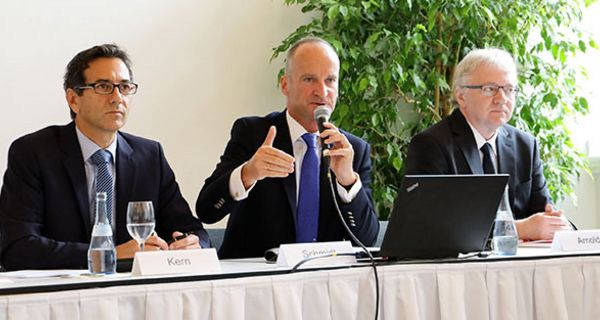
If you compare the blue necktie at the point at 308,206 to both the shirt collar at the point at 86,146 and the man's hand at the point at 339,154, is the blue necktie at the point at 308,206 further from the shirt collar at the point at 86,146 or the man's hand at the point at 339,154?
the shirt collar at the point at 86,146

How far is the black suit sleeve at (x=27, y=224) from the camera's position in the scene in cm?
254

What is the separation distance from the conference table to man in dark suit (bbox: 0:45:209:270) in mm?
481

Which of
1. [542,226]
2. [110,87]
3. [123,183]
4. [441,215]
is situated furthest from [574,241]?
[110,87]

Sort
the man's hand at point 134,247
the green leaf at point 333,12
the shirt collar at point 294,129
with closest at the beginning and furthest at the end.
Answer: the man's hand at point 134,247, the shirt collar at point 294,129, the green leaf at point 333,12

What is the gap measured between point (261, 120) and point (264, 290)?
49.5 inches

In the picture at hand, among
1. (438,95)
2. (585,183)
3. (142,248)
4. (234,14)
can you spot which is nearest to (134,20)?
(234,14)

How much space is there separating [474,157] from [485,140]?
0.11m

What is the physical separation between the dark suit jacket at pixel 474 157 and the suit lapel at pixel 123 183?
3.39 feet

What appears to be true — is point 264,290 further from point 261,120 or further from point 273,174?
point 261,120

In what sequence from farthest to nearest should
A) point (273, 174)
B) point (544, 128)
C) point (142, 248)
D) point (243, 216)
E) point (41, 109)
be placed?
point (544, 128)
point (41, 109)
point (243, 216)
point (273, 174)
point (142, 248)

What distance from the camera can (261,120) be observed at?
3.21 metres

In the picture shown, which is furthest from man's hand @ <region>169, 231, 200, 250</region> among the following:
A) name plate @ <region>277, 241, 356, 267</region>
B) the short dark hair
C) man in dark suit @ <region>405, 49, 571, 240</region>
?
man in dark suit @ <region>405, 49, 571, 240</region>

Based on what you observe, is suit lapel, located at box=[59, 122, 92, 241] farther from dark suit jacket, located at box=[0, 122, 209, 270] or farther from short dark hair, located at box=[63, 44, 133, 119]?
short dark hair, located at box=[63, 44, 133, 119]

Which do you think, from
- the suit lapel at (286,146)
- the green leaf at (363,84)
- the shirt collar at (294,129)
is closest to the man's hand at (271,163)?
the suit lapel at (286,146)
